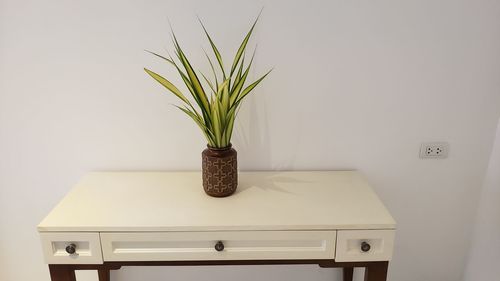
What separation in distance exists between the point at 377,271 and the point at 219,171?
0.65 metres

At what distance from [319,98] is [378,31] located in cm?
35

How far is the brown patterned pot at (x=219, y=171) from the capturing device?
4.49 feet

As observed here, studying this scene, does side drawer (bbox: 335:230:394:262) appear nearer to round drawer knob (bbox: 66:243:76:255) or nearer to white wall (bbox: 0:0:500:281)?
white wall (bbox: 0:0:500:281)

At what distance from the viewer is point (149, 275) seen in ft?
6.09

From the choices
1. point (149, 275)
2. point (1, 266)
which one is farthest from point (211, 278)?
point (1, 266)

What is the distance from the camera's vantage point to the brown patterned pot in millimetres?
1367

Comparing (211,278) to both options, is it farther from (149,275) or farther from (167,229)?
(167,229)

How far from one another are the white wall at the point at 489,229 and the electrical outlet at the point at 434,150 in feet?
0.70

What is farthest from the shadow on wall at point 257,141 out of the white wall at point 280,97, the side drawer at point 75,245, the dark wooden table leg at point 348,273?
the side drawer at point 75,245

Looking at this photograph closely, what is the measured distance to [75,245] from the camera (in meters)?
1.27

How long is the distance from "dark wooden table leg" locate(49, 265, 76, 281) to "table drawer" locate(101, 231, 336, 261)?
165mm

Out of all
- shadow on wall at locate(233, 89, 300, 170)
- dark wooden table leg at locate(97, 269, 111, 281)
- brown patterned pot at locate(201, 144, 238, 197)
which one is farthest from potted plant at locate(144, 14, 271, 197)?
dark wooden table leg at locate(97, 269, 111, 281)

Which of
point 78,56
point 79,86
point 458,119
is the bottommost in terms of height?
point 458,119

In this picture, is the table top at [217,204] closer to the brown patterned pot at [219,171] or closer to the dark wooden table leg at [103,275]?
the brown patterned pot at [219,171]
